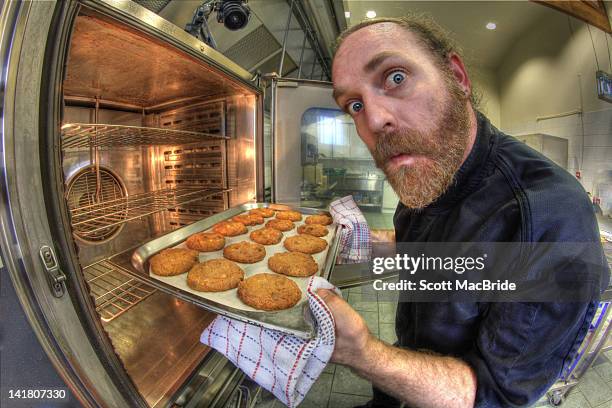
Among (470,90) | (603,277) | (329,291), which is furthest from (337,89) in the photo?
(603,277)

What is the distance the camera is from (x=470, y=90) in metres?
1.04

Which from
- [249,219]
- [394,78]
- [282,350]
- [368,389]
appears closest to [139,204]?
[249,219]

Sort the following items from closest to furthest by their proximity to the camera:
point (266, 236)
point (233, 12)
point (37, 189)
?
1. point (37, 189)
2. point (233, 12)
3. point (266, 236)

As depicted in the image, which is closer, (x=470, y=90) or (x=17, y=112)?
(x=17, y=112)

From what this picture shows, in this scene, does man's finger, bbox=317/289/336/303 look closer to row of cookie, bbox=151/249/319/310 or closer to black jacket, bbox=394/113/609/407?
row of cookie, bbox=151/249/319/310

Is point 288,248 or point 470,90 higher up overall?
point 470,90

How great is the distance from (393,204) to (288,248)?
96 cm

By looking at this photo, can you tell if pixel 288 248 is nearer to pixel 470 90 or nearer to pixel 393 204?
pixel 393 204

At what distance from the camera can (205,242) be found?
1.32m

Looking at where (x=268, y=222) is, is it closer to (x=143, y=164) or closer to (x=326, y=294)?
(x=143, y=164)

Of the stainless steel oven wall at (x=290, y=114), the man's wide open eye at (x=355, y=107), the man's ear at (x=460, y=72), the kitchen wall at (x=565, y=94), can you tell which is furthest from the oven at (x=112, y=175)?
the kitchen wall at (x=565, y=94)

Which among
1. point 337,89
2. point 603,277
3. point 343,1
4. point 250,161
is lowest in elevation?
point 603,277

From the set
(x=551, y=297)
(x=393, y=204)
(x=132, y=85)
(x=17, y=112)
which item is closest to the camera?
(x=17, y=112)

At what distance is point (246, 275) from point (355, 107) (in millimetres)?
863
